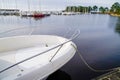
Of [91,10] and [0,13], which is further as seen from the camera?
[91,10]

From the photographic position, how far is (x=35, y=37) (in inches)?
210

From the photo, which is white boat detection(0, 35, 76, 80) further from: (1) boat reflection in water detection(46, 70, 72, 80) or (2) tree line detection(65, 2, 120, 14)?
(2) tree line detection(65, 2, 120, 14)

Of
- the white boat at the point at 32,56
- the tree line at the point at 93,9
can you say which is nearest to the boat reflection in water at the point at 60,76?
the white boat at the point at 32,56

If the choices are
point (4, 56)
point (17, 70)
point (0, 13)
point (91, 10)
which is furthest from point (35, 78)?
point (91, 10)

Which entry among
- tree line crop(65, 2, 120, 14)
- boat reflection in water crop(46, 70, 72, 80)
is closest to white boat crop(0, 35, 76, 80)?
boat reflection in water crop(46, 70, 72, 80)

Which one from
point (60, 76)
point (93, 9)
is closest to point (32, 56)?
point (60, 76)

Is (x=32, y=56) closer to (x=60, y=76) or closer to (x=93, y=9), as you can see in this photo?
(x=60, y=76)

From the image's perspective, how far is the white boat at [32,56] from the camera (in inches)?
126

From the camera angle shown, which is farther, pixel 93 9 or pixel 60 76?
pixel 93 9

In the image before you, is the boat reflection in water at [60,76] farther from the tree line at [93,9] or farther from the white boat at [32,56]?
the tree line at [93,9]

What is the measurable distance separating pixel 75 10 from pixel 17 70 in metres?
67.0

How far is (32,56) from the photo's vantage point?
306cm

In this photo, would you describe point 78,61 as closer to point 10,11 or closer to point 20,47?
point 20,47

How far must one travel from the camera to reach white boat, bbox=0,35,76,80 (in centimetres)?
319
